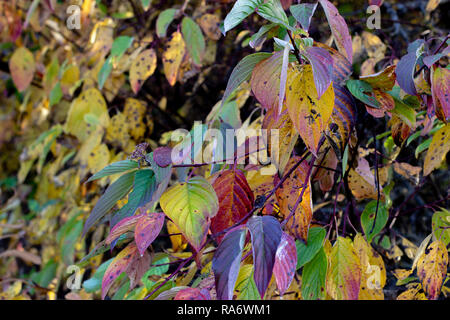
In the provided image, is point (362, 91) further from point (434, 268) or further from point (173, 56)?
point (173, 56)

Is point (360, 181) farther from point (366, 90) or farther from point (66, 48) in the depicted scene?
point (66, 48)

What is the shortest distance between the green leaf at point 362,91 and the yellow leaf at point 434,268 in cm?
22

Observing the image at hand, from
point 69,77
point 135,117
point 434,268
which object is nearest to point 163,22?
point 135,117

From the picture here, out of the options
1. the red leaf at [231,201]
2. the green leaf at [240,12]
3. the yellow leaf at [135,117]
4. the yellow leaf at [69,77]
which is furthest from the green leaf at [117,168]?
the yellow leaf at [69,77]

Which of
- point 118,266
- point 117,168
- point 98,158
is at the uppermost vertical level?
point 117,168

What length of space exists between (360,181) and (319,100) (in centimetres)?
26

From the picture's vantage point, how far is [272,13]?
1.50 ft

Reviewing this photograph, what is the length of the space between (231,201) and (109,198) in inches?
6.3

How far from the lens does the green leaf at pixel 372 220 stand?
0.69 meters

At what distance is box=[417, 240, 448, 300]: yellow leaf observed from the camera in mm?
583

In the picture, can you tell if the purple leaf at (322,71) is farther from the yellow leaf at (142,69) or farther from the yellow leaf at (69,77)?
the yellow leaf at (69,77)

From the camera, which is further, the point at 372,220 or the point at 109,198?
the point at 372,220

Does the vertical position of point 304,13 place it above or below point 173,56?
above

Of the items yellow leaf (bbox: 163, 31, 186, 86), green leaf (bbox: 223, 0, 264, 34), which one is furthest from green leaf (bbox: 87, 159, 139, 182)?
yellow leaf (bbox: 163, 31, 186, 86)
